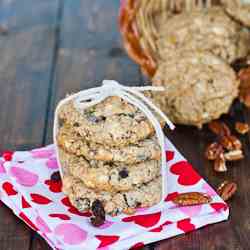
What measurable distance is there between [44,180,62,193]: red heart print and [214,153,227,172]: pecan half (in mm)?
408

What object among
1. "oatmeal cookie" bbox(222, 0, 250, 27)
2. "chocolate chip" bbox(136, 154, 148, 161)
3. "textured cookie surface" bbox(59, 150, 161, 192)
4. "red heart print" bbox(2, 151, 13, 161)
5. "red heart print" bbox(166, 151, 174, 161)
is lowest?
"red heart print" bbox(2, 151, 13, 161)

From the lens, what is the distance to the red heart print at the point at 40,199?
4.97 ft

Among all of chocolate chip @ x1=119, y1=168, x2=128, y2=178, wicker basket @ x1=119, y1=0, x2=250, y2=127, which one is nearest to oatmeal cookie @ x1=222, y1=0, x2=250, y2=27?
wicker basket @ x1=119, y1=0, x2=250, y2=127

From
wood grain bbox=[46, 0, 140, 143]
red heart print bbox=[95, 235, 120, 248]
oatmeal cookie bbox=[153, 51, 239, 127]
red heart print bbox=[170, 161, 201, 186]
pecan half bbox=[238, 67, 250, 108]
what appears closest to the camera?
red heart print bbox=[95, 235, 120, 248]

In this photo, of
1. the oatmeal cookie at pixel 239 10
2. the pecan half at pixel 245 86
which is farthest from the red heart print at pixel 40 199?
the oatmeal cookie at pixel 239 10

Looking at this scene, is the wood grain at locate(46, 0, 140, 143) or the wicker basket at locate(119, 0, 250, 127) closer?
the wicker basket at locate(119, 0, 250, 127)

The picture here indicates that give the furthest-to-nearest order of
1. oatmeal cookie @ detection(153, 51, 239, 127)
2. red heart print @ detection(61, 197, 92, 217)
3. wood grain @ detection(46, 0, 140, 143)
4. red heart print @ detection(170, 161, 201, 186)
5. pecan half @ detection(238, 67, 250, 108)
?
1. wood grain @ detection(46, 0, 140, 143)
2. pecan half @ detection(238, 67, 250, 108)
3. oatmeal cookie @ detection(153, 51, 239, 127)
4. red heart print @ detection(170, 161, 201, 186)
5. red heart print @ detection(61, 197, 92, 217)

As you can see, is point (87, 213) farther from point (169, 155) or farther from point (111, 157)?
point (169, 155)

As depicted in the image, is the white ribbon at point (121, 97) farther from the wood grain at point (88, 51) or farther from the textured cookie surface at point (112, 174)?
the wood grain at point (88, 51)

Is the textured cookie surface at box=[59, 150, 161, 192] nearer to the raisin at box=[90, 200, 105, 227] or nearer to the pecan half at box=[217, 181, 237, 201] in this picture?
the raisin at box=[90, 200, 105, 227]

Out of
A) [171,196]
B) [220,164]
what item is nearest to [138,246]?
[171,196]

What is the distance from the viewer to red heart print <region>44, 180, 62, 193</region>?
1.58 meters

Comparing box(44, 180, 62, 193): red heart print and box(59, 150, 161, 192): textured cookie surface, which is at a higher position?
box(59, 150, 161, 192): textured cookie surface

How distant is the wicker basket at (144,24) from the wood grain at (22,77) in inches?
12.8
